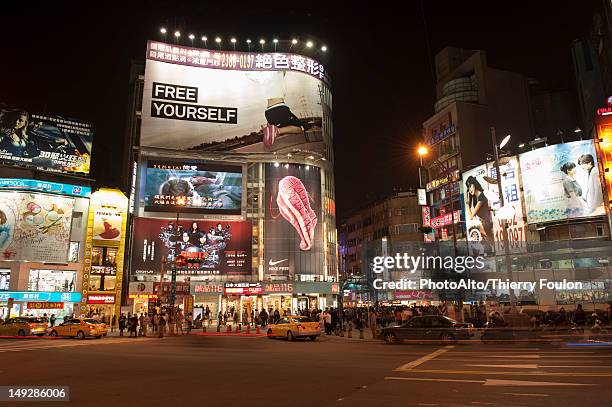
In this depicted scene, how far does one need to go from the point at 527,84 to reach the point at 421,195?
5421cm

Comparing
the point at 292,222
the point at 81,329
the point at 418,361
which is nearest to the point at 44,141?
the point at 292,222

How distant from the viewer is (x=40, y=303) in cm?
4938

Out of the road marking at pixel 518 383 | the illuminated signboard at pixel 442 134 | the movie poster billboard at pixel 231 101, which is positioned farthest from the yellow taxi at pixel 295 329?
the illuminated signboard at pixel 442 134

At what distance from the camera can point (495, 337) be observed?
73.4ft

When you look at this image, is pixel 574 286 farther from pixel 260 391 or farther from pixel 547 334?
pixel 260 391

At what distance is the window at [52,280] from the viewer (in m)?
50.4

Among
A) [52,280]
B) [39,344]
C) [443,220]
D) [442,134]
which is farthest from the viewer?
[442,134]

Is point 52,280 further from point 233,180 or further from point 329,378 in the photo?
point 329,378

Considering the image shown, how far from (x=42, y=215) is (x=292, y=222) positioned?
28.2m

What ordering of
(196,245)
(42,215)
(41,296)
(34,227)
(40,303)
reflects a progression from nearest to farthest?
(40,303) < (41,296) < (34,227) < (42,215) < (196,245)

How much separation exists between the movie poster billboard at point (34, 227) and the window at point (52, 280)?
1397mm

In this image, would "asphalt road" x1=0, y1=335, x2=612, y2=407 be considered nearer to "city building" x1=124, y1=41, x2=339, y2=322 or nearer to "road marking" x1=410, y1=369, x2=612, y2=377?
"road marking" x1=410, y1=369, x2=612, y2=377

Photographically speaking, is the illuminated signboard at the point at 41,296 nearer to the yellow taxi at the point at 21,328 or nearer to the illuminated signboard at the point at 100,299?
the illuminated signboard at the point at 100,299

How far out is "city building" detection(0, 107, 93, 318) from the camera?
1950 inches
